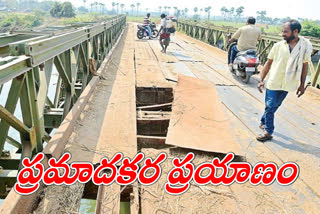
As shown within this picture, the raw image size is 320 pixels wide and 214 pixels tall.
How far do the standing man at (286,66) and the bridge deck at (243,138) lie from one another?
0.43 m

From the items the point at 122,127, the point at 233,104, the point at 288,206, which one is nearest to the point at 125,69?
the point at 233,104

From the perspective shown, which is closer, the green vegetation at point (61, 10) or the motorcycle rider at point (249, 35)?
the motorcycle rider at point (249, 35)

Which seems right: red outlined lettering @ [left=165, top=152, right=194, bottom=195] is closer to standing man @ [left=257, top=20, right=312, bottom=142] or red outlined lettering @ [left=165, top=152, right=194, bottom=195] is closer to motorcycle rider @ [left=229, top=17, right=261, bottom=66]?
standing man @ [left=257, top=20, right=312, bottom=142]

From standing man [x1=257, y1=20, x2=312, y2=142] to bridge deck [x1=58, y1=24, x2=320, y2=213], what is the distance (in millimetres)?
428

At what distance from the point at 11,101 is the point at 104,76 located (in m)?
3.93

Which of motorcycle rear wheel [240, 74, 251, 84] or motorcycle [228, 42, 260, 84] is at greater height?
motorcycle [228, 42, 260, 84]

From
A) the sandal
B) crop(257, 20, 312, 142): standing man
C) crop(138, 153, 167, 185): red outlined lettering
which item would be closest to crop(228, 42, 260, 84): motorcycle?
crop(257, 20, 312, 142): standing man

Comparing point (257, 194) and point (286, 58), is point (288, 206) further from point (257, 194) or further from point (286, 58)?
point (286, 58)

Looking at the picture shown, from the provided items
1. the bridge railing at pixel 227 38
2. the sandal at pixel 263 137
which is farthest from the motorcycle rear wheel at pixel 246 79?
the sandal at pixel 263 137

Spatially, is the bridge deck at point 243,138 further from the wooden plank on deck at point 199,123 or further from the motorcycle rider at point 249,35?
the motorcycle rider at point 249,35

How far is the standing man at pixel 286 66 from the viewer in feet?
11.0

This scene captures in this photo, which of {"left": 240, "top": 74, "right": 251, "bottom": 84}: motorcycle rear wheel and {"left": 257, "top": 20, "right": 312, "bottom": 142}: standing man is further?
{"left": 240, "top": 74, "right": 251, "bottom": 84}: motorcycle rear wheel

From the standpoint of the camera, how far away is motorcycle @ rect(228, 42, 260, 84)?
645cm

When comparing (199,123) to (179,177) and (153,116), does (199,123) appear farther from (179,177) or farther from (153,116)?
(179,177)
